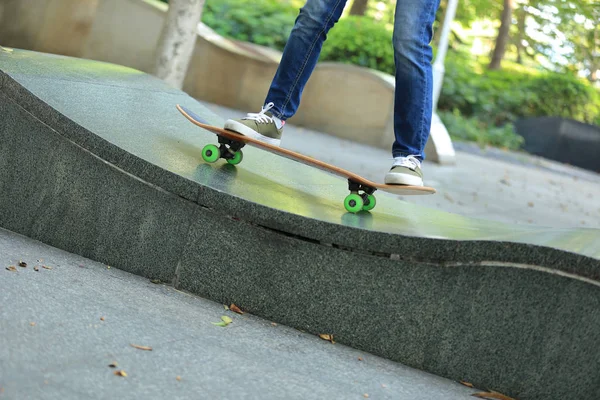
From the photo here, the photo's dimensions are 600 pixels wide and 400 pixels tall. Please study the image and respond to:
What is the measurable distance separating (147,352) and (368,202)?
164 centimetres

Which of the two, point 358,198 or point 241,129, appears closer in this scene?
point 358,198

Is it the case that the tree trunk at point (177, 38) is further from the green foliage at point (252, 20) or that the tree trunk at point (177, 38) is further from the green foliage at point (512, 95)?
the green foliage at point (512, 95)

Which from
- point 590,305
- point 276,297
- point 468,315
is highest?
point 590,305

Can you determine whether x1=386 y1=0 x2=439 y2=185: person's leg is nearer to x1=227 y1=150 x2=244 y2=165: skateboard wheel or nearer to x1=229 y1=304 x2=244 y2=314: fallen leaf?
x1=227 y1=150 x2=244 y2=165: skateboard wheel

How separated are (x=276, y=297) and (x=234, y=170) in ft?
3.05

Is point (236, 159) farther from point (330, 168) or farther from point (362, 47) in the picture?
point (362, 47)

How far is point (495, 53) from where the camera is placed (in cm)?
2716

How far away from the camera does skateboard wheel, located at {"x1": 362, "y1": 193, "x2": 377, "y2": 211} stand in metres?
4.16

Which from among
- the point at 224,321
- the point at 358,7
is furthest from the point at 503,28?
the point at 224,321

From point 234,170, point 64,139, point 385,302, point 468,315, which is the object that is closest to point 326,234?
point 385,302

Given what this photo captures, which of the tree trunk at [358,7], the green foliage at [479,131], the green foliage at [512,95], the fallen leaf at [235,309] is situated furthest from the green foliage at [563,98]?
the fallen leaf at [235,309]

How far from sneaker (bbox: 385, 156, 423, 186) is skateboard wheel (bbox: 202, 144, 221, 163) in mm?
869

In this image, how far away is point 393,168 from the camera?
4.17 metres

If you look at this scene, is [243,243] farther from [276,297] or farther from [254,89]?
[254,89]
